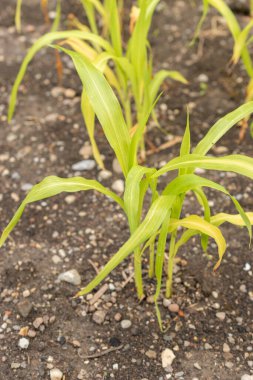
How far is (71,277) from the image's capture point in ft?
5.06

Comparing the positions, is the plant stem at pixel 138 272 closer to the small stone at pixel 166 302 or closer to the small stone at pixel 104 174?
the small stone at pixel 166 302

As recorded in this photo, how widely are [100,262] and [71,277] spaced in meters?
0.10

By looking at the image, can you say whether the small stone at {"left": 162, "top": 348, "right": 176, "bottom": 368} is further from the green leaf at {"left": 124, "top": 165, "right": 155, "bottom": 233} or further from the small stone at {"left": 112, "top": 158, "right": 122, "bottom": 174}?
the small stone at {"left": 112, "top": 158, "right": 122, "bottom": 174}

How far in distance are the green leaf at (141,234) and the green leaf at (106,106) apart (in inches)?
6.0

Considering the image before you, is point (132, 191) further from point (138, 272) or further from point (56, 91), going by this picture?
point (56, 91)

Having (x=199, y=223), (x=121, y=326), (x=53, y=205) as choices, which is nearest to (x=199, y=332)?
(x=121, y=326)

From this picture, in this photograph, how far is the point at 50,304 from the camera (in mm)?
1495

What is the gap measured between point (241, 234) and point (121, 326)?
47 centimetres

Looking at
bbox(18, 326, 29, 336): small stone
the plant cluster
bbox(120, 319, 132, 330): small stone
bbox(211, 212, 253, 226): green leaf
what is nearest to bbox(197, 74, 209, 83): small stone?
the plant cluster

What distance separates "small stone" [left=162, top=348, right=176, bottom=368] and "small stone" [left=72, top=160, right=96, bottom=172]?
0.71 metres

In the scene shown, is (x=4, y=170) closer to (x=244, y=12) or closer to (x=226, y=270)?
(x=226, y=270)

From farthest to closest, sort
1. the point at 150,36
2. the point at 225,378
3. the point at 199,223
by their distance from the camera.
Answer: the point at 150,36
the point at 225,378
the point at 199,223

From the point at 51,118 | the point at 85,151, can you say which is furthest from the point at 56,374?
the point at 51,118

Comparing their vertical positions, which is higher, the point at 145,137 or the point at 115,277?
the point at 145,137
